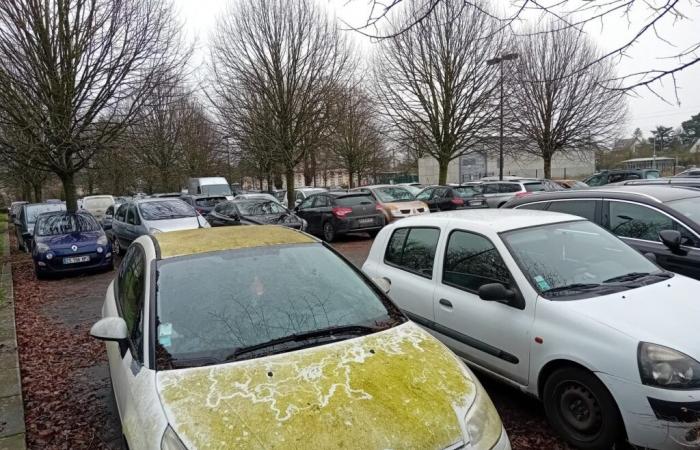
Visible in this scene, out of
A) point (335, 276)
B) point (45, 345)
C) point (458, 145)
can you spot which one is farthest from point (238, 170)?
point (335, 276)

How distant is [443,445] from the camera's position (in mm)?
1996

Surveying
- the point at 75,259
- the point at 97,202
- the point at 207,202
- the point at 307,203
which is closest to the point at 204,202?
the point at 207,202

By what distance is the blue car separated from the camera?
10.2 meters

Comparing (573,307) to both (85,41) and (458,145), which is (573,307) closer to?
(85,41)

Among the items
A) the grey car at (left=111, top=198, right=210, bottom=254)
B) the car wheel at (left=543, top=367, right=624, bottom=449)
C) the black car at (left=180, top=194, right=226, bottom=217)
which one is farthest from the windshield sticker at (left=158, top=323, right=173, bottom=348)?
the black car at (left=180, top=194, right=226, bottom=217)

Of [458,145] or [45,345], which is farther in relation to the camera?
[458,145]

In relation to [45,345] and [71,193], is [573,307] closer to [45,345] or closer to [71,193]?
[45,345]

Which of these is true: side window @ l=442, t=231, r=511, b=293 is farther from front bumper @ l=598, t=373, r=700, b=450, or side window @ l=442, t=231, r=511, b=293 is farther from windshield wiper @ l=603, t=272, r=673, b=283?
front bumper @ l=598, t=373, r=700, b=450

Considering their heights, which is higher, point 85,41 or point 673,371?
point 85,41

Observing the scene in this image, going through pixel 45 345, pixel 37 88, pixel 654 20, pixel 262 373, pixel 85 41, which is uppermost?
pixel 85 41

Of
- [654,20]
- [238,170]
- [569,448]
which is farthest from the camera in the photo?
[238,170]

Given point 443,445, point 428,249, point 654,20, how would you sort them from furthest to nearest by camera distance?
1. point 428,249
2. point 654,20
3. point 443,445

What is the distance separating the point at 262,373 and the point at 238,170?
Answer: 3803 cm

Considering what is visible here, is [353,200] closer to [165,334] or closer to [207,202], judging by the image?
[207,202]
